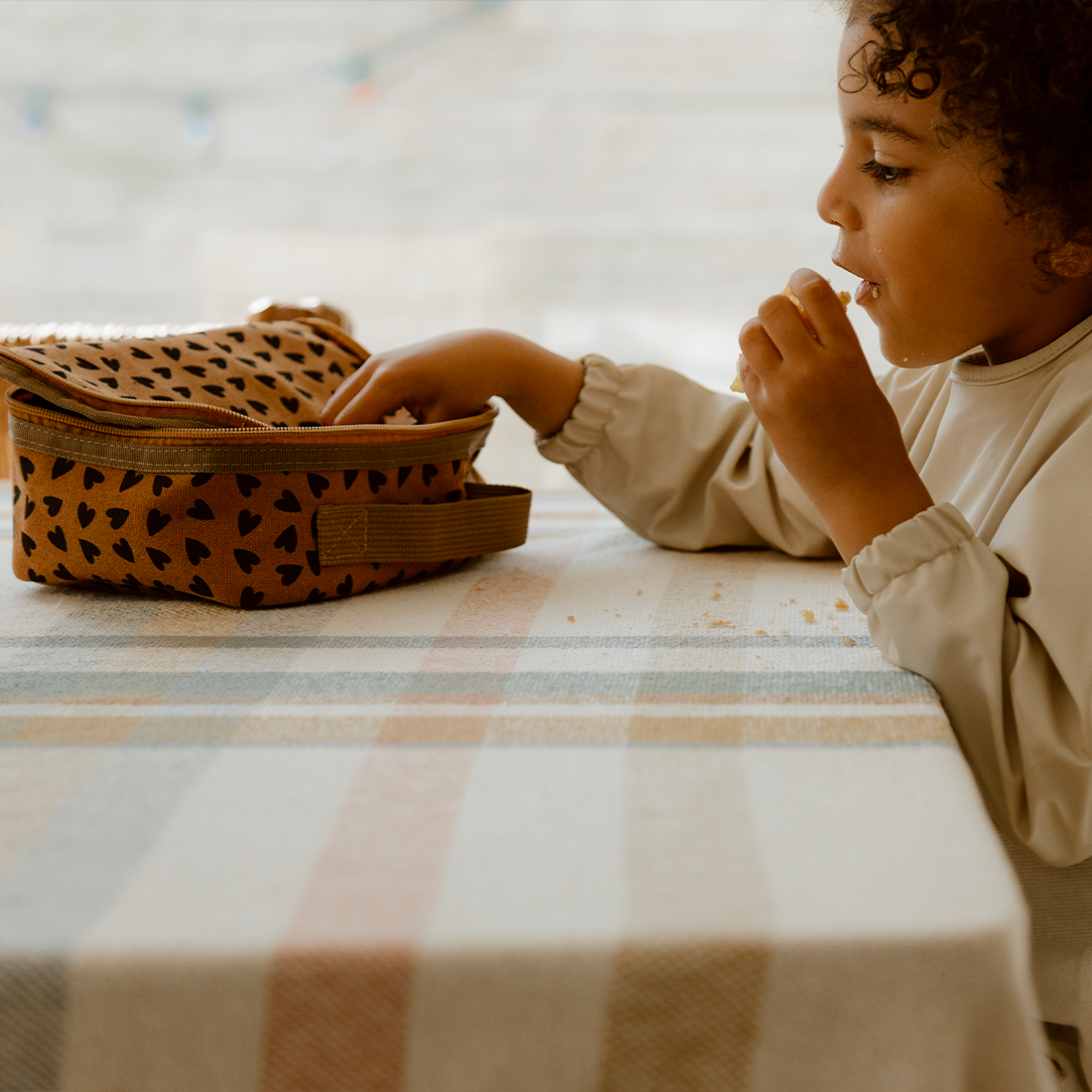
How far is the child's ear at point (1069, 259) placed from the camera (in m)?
0.62

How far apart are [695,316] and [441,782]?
68.8 inches

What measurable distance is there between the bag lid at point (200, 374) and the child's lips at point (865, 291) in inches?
15.4

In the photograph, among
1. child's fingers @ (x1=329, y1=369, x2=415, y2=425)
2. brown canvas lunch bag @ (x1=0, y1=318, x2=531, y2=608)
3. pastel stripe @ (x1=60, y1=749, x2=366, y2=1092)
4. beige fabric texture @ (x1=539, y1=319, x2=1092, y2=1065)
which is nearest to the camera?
pastel stripe @ (x1=60, y1=749, x2=366, y2=1092)

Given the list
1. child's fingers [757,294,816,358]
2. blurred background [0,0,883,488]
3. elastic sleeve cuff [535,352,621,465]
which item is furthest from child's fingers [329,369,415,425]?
blurred background [0,0,883,488]

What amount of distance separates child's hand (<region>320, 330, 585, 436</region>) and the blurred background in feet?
3.88

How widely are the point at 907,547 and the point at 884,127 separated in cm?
27

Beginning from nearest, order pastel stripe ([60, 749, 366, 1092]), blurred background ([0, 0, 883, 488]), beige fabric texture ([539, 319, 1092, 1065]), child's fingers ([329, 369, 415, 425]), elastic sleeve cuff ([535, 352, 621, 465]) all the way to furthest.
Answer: pastel stripe ([60, 749, 366, 1092])
beige fabric texture ([539, 319, 1092, 1065])
child's fingers ([329, 369, 415, 425])
elastic sleeve cuff ([535, 352, 621, 465])
blurred background ([0, 0, 883, 488])

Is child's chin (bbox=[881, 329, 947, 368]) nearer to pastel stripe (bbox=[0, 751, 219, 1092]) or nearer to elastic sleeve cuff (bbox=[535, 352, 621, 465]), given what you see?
elastic sleeve cuff (bbox=[535, 352, 621, 465])

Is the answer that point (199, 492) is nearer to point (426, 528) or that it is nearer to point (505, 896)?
point (426, 528)

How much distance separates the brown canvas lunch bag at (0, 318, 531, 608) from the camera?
0.61m

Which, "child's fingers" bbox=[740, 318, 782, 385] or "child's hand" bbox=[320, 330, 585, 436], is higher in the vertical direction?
"child's fingers" bbox=[740, 318, 782, 385]

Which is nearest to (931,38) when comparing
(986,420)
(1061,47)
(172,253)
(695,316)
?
(1061,47)

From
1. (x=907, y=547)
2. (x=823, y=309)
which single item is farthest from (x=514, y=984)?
(x=823, y=309)

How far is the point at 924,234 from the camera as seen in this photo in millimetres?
624
